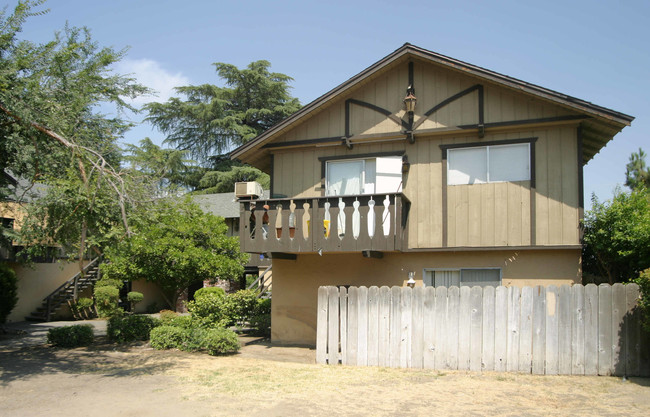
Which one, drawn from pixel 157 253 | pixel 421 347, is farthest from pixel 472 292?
pixel 157 253

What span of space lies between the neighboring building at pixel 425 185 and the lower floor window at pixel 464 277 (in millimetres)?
25

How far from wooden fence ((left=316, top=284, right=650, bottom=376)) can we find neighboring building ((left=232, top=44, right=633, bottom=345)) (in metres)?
1.92

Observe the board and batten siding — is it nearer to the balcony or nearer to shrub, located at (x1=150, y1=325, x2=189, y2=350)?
the balcony

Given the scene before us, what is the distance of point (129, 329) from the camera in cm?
1542

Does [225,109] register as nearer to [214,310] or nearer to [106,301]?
[106,301]

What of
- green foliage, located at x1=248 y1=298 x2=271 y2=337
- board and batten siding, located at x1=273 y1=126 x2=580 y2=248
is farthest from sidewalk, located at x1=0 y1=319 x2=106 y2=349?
board and batten siding, located at x1=273 y1=126 x2=580 y2=248

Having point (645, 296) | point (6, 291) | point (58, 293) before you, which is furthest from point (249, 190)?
point (58, 293)

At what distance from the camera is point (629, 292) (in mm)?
10305

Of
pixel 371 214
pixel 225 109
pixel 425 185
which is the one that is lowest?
Answer: pixel 371 214

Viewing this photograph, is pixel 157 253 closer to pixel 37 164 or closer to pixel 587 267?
pixel 37 164

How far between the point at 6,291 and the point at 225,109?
26.4 m

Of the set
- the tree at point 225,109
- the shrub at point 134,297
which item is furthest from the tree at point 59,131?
the tree at point 225,109

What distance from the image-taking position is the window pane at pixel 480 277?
13461 millimetres

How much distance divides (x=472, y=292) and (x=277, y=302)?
6.11 metres
